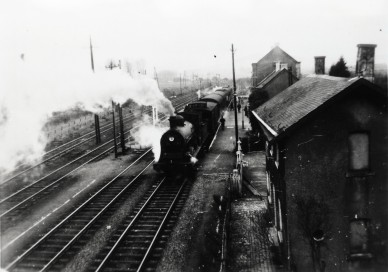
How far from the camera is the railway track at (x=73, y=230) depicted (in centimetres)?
1141

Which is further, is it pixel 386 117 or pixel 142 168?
pixel 142 168

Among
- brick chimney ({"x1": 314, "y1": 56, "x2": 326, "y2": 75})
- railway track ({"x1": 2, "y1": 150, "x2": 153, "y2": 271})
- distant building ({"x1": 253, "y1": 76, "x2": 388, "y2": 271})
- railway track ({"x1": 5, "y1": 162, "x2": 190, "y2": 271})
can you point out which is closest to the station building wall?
distant building ({"x1": 253, "y1": 76, "x2": 388, "y2": 271})

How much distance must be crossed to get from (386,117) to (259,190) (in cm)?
882

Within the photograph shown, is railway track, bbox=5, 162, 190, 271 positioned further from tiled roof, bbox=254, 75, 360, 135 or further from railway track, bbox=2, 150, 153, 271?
→ tiled roof, bbox=254, 75, 360, 135

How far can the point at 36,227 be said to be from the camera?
14156 mm

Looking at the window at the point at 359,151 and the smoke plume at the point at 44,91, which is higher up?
the smoke plume at the point at 44,91

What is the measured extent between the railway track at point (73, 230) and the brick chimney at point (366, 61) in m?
11.4

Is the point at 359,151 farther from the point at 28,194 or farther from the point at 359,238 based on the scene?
the point at 28,194

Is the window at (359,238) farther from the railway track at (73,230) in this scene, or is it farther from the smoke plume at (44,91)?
the smoke plume at (44,91)

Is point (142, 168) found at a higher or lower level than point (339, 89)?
lower

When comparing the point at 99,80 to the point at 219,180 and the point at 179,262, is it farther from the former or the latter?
the point at 179,262

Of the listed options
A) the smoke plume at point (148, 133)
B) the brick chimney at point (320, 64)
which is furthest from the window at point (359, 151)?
the smoke plume at point (148, 133)

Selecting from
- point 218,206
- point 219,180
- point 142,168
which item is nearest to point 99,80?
point 142,168

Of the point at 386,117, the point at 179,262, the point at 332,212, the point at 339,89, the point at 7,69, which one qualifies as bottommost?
the point at 179,262
